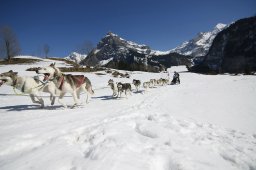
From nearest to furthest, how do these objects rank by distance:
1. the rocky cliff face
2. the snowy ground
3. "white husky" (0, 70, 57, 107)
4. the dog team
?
the snowy ground
the dog team
"white husky" (0, 70, 57, 107)
the rocky cliff face

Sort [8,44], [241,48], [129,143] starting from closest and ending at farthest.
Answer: [129,143] → [8,44] → [241,48]

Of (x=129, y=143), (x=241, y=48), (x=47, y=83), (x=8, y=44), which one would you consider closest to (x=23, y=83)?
(x=47, y=83)

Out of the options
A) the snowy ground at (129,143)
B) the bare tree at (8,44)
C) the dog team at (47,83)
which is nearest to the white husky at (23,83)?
the dog team at (47,83)

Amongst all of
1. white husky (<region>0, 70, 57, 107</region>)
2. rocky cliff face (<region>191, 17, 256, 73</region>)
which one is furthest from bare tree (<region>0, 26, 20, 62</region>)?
rocky cliff face (<region>191, 17, 256, 73</region>)

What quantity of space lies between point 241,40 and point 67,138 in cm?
20888

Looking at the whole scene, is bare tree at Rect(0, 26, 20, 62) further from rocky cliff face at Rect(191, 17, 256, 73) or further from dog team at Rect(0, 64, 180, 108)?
rocky cliff face at Rect(191, 17, 256, 73)

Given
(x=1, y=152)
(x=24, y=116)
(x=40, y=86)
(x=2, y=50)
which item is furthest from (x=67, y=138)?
(x=2, y=50)

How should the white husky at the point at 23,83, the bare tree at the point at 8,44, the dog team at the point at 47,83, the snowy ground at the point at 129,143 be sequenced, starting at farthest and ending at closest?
the bare tree at the point at 8,44, the white husky at the point at 23,83, the dog team at the point at 47,83, the snowy ground at the point at 129,143

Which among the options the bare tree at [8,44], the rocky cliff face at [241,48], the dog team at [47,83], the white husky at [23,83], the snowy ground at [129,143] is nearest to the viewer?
the snowy ground at [129,143]

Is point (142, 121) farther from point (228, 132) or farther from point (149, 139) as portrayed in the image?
point (228, 132)

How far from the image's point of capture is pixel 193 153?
4.45 m

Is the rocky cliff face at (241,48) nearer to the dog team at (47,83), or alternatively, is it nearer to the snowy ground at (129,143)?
the dog team at (47,83)

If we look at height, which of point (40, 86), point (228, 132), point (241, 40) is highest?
point (241, 40)

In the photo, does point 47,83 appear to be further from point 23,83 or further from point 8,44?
point 8,44
